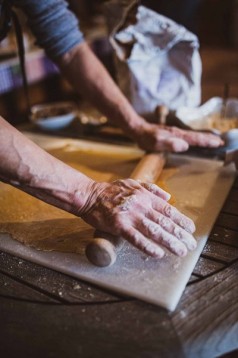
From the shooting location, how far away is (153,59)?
1.57 metres

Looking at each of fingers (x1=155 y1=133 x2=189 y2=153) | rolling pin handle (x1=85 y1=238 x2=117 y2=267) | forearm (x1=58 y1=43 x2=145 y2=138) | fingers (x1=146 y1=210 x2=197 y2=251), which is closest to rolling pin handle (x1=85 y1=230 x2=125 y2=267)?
rolling pin handle (x1=85 y1=238 x2=117 y2=267)

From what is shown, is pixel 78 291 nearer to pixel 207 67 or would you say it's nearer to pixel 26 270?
pixel 26 270

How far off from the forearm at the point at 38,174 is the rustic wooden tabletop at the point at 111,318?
0.61 ft

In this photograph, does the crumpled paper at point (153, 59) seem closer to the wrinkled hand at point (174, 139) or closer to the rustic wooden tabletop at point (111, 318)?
the wrinkled hand at point (174, 139)

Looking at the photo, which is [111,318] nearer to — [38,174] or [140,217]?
[140,217]

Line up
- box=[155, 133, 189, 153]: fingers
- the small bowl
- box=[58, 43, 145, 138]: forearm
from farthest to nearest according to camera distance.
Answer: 1. the small bowl
2. box=[58, 43, 145, 138]: forearm
3. box=[155, 133, 189, 153]: fingers

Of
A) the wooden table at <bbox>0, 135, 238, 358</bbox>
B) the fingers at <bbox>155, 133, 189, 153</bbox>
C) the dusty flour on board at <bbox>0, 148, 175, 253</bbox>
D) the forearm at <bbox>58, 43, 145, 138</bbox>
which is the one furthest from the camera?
the forearm at <bbox>58, 43, 145, 138</bbox>

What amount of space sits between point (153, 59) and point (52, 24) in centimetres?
45

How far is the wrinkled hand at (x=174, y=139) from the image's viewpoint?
1266 millimetres

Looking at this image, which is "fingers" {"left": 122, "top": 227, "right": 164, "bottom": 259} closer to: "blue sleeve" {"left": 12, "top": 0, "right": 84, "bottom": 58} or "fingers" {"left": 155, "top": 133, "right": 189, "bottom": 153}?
"fingers" {"left": 155, "top": 133, "right": 189, "bottom": 153}

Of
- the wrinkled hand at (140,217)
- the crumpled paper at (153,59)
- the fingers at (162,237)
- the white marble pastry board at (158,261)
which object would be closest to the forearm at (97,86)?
the crumpled paper at (153,59)

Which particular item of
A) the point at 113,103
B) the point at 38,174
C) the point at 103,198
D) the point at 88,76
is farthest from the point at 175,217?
the point at 88,76

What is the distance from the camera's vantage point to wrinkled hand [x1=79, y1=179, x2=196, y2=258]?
0.81 metres

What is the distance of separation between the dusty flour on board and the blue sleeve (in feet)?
1.58
